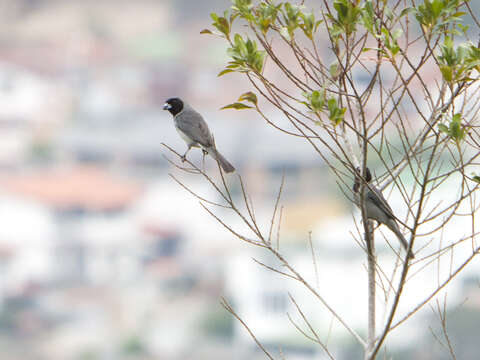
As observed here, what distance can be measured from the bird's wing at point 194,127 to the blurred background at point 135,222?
27.7 m

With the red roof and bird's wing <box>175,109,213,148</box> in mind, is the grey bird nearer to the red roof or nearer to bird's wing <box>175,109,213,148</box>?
bird's wing <box>175,109,213,148</box>

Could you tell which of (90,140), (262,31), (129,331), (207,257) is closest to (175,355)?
(129,331)

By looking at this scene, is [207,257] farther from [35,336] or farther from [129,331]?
[35,336]

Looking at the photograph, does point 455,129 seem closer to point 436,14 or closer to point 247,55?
point 436,14

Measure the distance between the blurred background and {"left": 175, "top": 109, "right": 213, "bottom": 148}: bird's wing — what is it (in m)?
27.7

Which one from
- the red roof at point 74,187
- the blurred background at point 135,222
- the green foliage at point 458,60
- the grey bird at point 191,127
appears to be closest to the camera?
the green foliage at point 458,60

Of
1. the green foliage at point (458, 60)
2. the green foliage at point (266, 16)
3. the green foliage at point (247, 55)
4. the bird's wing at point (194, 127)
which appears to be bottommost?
the green foliage at point (458, 60)

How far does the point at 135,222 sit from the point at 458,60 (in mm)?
32721

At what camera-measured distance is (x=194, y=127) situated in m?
3.06

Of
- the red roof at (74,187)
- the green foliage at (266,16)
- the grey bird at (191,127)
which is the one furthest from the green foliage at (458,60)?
the red roof at (74,187)

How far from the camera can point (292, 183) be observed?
113 feet

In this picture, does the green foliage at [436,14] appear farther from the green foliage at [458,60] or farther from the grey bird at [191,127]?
the grey bird at [191,127]

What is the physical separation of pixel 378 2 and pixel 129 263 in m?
33.6

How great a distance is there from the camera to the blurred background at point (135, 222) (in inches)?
1280
